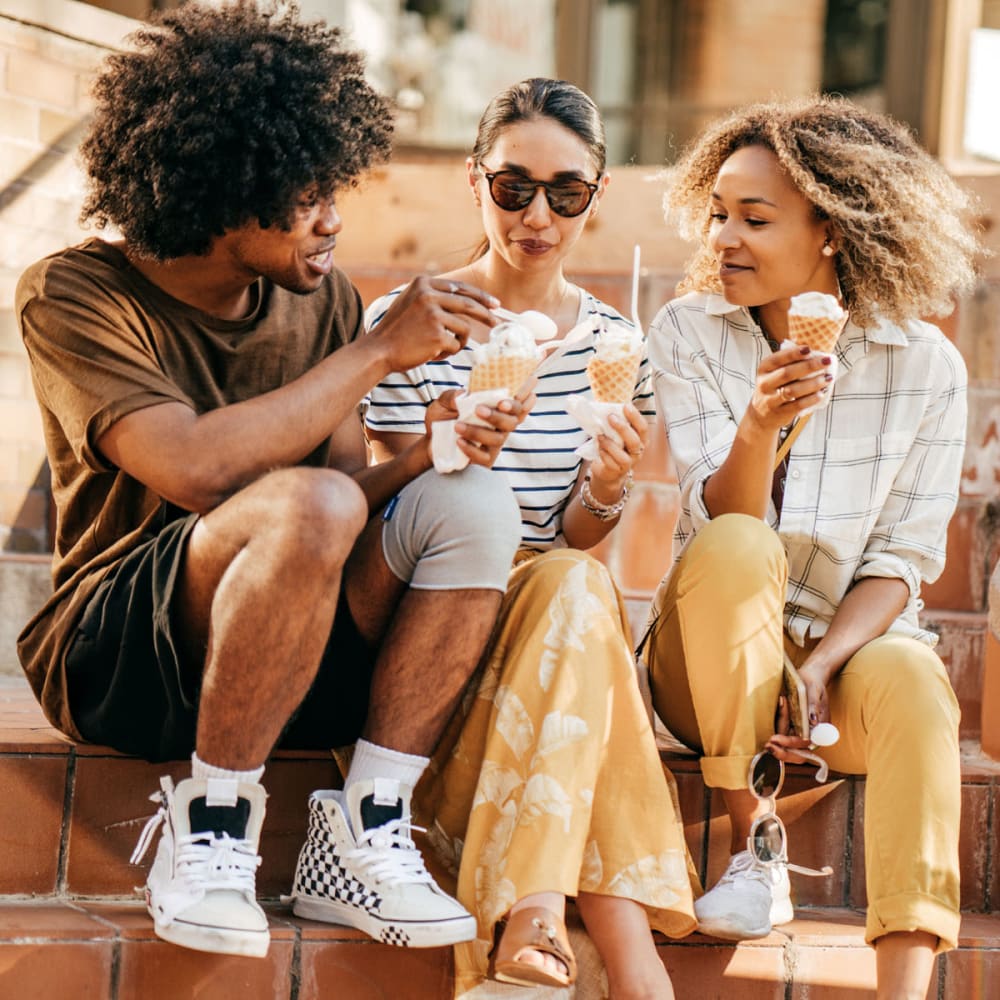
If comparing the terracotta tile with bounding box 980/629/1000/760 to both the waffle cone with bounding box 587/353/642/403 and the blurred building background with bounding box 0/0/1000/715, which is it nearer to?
the blurred building background with bounding box 0/0/1000/715

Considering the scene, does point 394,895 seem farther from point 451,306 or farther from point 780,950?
point 451,306

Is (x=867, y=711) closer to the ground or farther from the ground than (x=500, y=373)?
closer to the ground

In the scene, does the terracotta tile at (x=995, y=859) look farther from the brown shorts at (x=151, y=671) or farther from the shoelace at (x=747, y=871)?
the brown shorts at (x=151, y=671)

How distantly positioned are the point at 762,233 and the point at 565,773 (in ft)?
4.14

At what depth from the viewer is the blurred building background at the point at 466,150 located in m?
4.49

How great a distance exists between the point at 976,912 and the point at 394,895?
1344 millimetres

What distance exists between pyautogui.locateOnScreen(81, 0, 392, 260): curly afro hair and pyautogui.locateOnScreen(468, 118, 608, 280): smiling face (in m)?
0.40

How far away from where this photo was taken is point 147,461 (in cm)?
252

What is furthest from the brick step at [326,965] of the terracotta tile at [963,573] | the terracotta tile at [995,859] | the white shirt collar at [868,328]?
the terracotta tile at [963,573]

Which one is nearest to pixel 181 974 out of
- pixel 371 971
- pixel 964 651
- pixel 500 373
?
pixel 371 971

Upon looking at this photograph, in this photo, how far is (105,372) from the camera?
8.43 ft

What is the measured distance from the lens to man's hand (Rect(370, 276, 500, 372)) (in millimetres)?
2676

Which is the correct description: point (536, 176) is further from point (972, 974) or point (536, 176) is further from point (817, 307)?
point (972, 974)

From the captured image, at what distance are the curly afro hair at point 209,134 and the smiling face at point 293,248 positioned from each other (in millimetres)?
19
